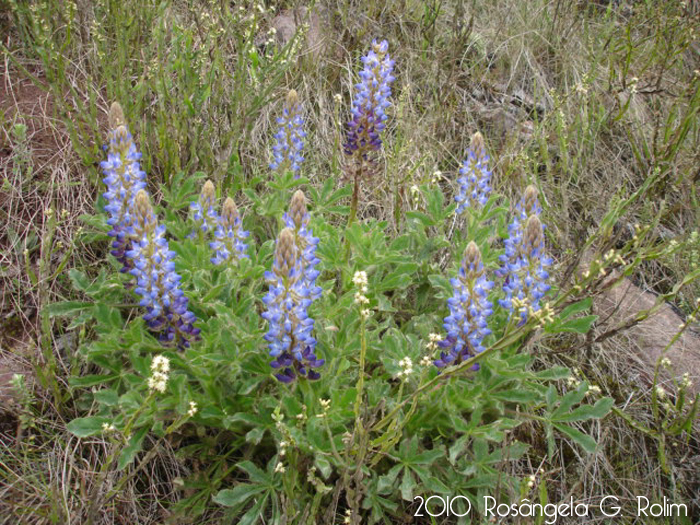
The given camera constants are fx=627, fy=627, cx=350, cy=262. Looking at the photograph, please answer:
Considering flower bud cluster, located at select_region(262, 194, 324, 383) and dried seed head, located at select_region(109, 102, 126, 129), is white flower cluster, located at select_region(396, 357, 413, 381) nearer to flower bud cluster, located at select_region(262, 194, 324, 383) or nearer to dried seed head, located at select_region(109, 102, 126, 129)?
flower bud cluster, located at select_region(262, 194, 324, 383)

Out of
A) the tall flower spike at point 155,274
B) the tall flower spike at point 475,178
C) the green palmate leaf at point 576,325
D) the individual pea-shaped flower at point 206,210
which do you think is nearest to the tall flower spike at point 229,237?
the individual pea-shaped flower at point 206,210

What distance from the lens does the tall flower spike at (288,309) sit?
1.99 metres

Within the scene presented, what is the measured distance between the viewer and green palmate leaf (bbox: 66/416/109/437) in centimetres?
224

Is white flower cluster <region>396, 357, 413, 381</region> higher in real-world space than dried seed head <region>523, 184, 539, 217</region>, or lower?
lower

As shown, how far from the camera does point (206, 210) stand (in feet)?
8.85

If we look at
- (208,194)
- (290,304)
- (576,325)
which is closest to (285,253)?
(290,304)

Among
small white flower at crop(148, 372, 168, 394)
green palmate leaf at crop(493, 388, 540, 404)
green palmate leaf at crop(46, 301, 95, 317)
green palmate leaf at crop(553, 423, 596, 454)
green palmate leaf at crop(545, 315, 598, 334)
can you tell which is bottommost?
green palmate leaf at crop(553, 423, 596, 454)

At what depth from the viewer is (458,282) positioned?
223 centimetres

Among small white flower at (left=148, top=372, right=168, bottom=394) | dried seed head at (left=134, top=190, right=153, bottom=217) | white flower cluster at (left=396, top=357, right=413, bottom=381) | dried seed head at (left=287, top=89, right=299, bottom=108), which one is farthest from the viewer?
dried seed head at (left=287, top=89, right=299, bottom=108)

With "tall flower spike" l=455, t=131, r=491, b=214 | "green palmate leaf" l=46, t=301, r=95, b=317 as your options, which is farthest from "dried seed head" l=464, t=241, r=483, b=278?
"green palmate leaf" l=46, t=301, r=95, b=317

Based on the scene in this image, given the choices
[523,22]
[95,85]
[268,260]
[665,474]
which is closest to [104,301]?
[268,260]

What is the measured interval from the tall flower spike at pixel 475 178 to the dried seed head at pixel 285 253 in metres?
1.19

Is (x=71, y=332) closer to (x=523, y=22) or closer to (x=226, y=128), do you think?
(x=226, y=128)

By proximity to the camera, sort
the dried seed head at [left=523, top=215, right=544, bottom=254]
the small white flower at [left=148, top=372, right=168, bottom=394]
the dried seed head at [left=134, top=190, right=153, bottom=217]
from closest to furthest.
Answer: the small white flower at [left=148, top=372, right=168, bottom=394], the dried seed head at [left=134, top=190, right=153, bottom=217], the dried seed head at [left=523, top=215, right=544, bottom=254]
